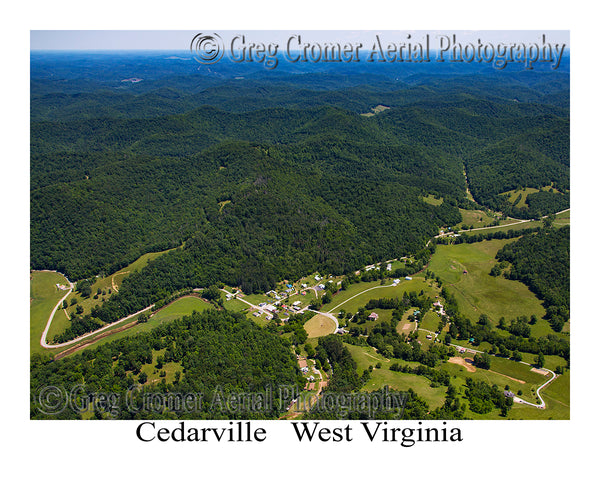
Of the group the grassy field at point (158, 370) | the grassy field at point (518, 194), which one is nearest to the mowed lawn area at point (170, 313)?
the grassy field at point (158, 370)

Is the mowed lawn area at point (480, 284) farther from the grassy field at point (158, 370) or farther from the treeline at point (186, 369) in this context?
the grassy field at point (158, 370)

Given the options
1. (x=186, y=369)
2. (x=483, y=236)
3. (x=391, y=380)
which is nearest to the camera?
(x=186, y=369)

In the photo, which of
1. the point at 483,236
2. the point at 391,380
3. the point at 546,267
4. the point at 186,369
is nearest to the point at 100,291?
the point at 186,369

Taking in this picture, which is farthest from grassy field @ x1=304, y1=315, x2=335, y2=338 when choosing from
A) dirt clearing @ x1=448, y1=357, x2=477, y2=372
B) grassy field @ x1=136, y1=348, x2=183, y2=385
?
grassy field @ x1=136, y1=348, x2=183, y2=385

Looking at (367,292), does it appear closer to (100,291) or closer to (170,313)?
(170,313)

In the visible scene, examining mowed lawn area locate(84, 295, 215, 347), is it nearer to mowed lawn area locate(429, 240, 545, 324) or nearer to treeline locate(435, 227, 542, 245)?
mowed lawn area locate(429, 240, 545, 324)

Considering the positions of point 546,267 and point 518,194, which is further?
point 518,194
